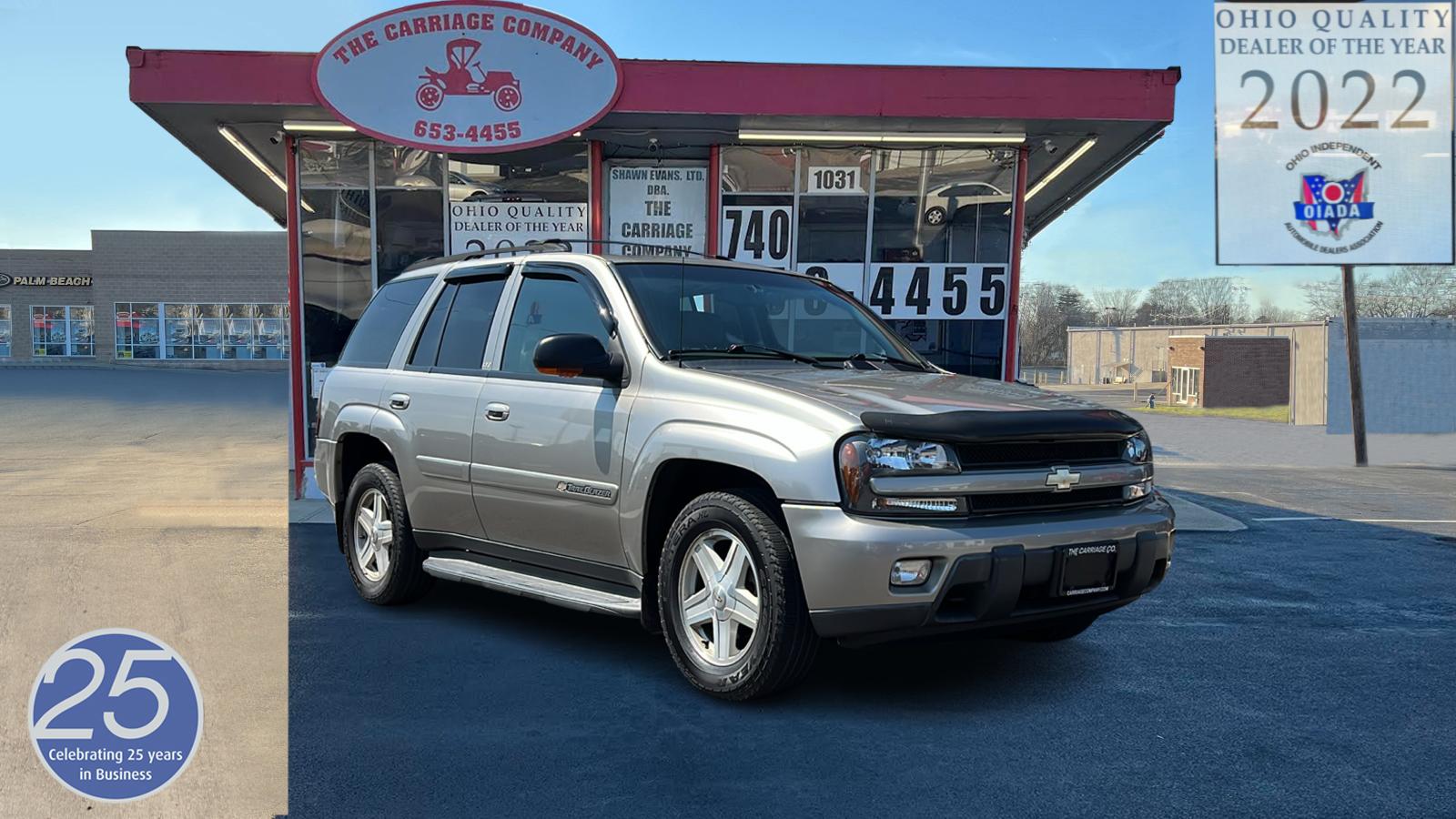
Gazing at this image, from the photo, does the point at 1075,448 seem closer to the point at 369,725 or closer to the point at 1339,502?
the point at 369,725

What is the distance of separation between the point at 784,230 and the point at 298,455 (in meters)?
5.42

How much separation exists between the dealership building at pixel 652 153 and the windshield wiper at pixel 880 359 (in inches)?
199

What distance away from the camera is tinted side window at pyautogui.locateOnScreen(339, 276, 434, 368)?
667 centimetres

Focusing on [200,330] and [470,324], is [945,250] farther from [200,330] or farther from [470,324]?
[200,330]

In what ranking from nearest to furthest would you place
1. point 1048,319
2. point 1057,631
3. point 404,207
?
1. point 1057,631
2. point 404,207
3. point 1048,319

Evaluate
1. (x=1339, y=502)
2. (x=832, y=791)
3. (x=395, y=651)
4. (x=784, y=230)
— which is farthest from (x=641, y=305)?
(x=1339, y=502)

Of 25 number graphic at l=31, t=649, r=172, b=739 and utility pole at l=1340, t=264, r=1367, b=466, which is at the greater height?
utility pole at l=1340, t=264, r=1367, b=466

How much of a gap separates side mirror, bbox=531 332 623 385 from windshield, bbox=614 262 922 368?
27 cm

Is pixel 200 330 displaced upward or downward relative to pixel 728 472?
upward

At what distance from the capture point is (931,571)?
4066 mm

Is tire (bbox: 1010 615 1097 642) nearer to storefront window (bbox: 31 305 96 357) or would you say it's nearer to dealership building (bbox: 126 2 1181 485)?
dealership building (bbox: 126 2 1181 485)

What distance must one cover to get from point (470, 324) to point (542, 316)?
24.1 inches

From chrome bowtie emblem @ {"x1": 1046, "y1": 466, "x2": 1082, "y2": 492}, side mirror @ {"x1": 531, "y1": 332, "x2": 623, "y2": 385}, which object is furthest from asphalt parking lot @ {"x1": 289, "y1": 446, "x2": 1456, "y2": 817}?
side mirror @ {"x1": 531, "y1": 332, "x2": 623, "y2": 385}

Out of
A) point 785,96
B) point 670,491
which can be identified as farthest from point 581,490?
point 785,96
